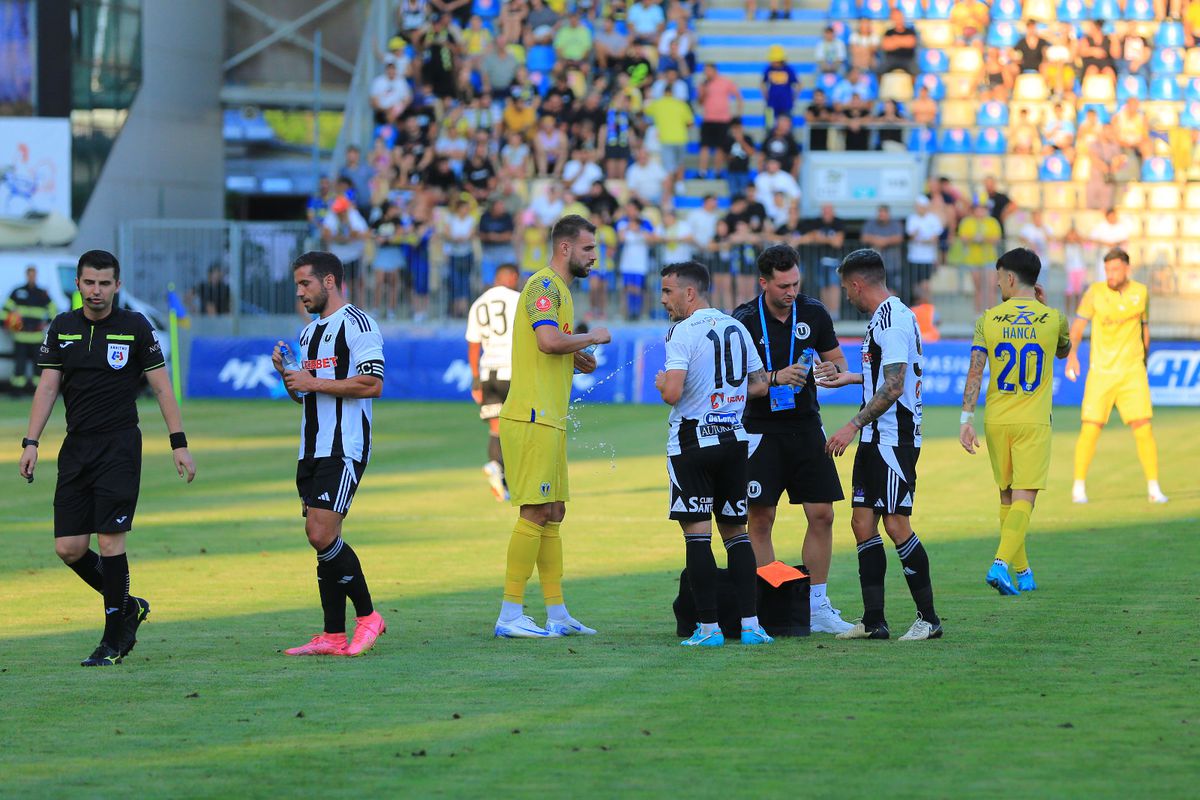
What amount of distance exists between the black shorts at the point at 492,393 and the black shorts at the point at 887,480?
24.8ft

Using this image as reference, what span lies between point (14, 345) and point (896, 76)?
682 inches

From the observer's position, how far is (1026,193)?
3478 centimetres

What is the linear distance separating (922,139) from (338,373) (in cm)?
2719

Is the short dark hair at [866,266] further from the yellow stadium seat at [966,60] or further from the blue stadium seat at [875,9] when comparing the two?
the blue stadium seat at [875,9]

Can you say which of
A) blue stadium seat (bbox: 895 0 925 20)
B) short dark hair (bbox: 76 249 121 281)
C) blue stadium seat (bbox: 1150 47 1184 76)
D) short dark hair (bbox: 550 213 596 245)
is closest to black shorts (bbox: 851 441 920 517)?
short dark hair (bbox: 550 213 596 245)

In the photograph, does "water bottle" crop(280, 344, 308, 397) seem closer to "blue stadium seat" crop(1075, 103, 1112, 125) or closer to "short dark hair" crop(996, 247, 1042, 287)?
"short dark hair" crop(996, 247, 1042, 287)

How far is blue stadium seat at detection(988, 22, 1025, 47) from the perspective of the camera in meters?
37.1

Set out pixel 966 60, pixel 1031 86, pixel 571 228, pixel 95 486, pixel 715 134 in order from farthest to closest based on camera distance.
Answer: pixel 966 60 → pixel 1031 86 → pixel 715 134 → pixel 571 228 → pixel 95 486

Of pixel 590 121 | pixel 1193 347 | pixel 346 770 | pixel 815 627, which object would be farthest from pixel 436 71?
pixel 346 770

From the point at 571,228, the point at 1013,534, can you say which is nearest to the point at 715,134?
the point at 1013,534

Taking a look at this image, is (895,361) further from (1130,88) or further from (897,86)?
(1130,88)

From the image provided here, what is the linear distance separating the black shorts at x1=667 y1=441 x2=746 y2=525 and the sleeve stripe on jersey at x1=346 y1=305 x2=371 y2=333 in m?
1.68

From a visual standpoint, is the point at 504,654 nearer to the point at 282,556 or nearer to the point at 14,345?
the point at 282,556

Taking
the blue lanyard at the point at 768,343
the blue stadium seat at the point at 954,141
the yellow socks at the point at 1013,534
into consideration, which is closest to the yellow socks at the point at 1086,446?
the yellow socks at the point at 1013,534
